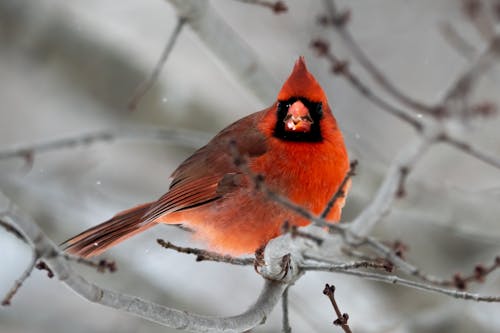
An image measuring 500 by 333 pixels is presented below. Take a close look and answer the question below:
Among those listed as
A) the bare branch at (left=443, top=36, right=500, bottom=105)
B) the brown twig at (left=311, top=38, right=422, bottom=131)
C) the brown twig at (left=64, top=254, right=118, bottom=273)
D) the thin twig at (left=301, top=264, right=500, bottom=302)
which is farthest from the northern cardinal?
the bare branch at (left=443, top=36, right=500, bottom=105)

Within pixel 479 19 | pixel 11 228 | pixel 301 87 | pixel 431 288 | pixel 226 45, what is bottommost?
pixel 11 228

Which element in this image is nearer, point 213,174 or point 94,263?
point 94,263

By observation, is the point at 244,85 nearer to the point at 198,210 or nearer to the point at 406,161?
the point at 198,210

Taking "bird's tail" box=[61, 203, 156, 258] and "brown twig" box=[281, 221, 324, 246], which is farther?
"bird's tail" box=[61, 203, 156, 258]

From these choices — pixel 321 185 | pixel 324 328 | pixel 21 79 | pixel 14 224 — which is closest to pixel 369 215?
pixel 14 224

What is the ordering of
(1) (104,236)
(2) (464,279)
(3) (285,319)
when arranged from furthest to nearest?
(1) (104,236) < (3) (285,319) < (2) (464,279)

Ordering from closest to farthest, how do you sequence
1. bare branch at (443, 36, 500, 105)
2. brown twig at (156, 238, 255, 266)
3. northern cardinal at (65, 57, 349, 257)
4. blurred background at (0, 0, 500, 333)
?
bare branch at (443, 36, 500, 105) < brown twig at (156, 238, 255, 266) < northern cardinal at (65, 57, 349, 257) < blurred background at (0, 0, 500, 333)

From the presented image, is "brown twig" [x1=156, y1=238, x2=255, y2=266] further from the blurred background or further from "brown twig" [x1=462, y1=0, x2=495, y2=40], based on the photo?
"brown twig" [x1=462, y1=0, x2=495, y2=40]

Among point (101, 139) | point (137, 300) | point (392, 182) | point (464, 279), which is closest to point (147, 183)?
point (101, 139)

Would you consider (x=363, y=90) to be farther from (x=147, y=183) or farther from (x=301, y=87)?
(x=147, y=183)
